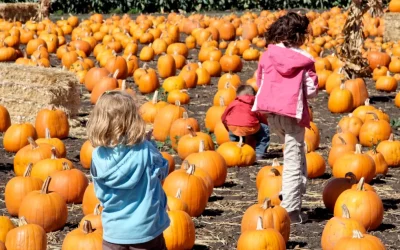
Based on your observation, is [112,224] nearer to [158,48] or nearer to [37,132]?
[37,132]

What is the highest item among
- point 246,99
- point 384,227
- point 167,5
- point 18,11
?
point 246,99

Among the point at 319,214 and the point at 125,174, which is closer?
the point at 125,174

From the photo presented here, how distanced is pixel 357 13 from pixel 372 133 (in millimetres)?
3260

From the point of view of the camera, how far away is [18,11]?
2091cm

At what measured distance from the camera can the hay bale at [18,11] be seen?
2030 cm

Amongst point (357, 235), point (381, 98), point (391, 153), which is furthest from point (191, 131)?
point (381, 98)

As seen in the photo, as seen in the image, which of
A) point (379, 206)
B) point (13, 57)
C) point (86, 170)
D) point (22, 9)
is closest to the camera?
point (379, 206)

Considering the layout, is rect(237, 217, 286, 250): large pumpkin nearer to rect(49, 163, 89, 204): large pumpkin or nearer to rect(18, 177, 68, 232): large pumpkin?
rect(18, 177, 68, 232): large pumpkin

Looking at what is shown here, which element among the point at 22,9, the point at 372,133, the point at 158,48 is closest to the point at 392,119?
the point at 372,133

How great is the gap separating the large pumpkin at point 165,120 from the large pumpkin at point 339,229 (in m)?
4.06

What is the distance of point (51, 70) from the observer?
10828 mm

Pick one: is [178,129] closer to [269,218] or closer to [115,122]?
[269,218]

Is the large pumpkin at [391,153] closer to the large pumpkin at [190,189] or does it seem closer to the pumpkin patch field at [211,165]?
the pumpkin patch field at [211,165]

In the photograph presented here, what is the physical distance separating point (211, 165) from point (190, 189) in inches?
37.2
